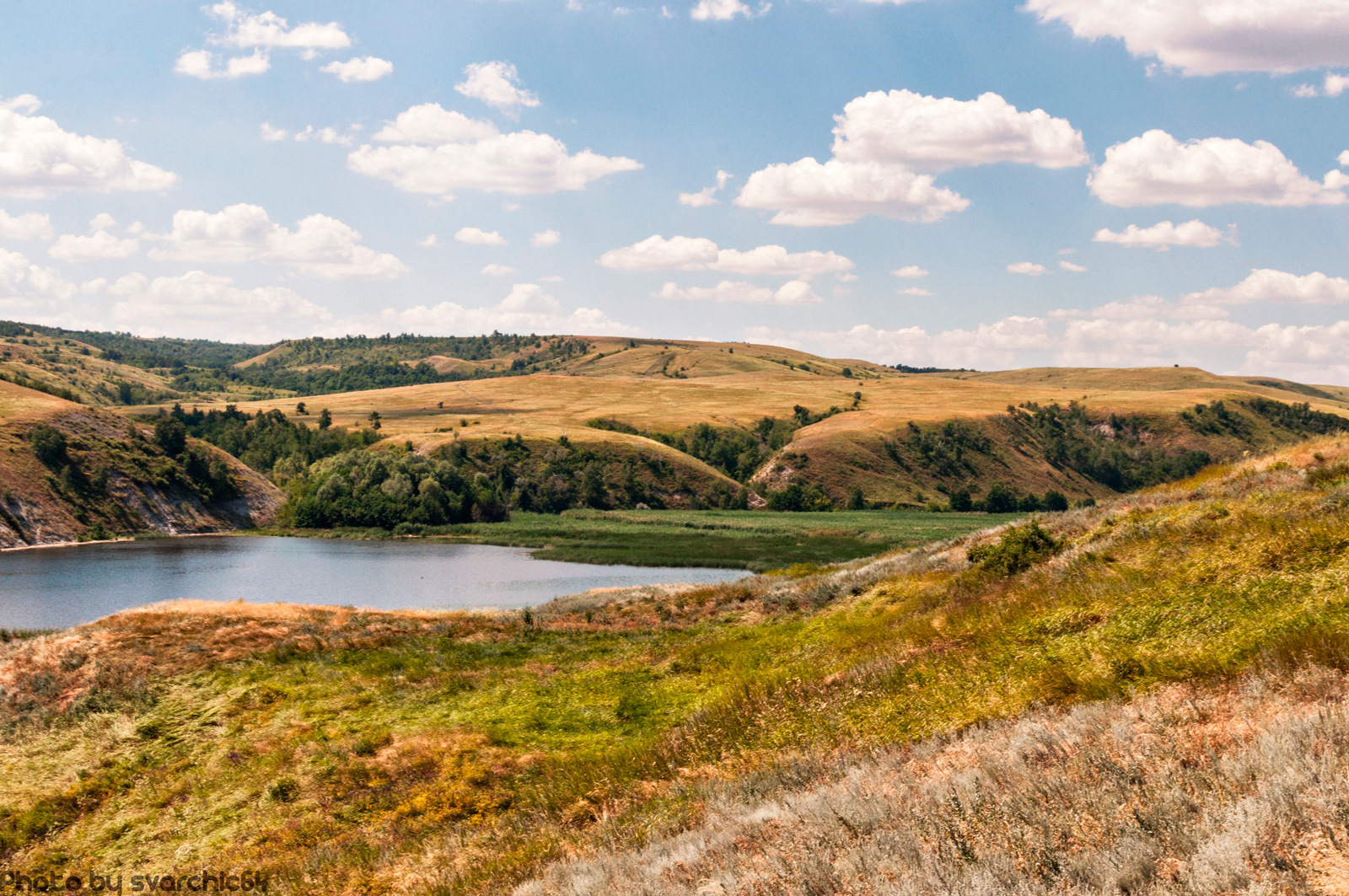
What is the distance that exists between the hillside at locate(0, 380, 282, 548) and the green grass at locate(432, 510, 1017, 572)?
1341 inches

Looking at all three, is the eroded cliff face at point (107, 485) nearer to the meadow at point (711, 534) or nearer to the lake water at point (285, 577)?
the lake water at point (285, 577)

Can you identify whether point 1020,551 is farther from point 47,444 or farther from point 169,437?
point 169,437

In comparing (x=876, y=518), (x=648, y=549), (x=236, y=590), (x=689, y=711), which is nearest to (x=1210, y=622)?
(x=689, y=711)

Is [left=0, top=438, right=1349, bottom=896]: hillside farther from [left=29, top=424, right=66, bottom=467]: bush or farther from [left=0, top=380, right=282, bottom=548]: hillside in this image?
[left=29, top=424, right=66, bottom=467]: bush

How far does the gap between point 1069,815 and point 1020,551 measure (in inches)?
588

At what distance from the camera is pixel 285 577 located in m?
72.8

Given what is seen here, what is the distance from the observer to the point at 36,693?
16484 millimetres

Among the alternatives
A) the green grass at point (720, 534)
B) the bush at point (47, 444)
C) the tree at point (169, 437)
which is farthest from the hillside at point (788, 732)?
the tree at point (169, 437)

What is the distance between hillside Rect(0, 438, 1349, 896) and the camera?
5.50 meters

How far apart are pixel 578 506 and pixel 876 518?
4827 cm

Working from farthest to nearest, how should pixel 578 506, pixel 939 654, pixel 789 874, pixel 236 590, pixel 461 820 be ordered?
1. pixel 578 506
2. pixel 236 590
3. pixel 939 654
4. pixel 461 820
5. pixel 789 874

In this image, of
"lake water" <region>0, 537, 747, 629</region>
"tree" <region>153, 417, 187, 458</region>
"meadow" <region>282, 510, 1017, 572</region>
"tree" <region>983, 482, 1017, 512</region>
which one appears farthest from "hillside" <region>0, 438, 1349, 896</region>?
"tree" <region>983, 482, 1017, 512</region>

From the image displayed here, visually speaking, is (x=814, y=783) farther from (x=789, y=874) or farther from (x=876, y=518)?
(x=876, y=518)

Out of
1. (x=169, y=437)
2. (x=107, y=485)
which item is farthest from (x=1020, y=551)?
(x=169, y=437)
